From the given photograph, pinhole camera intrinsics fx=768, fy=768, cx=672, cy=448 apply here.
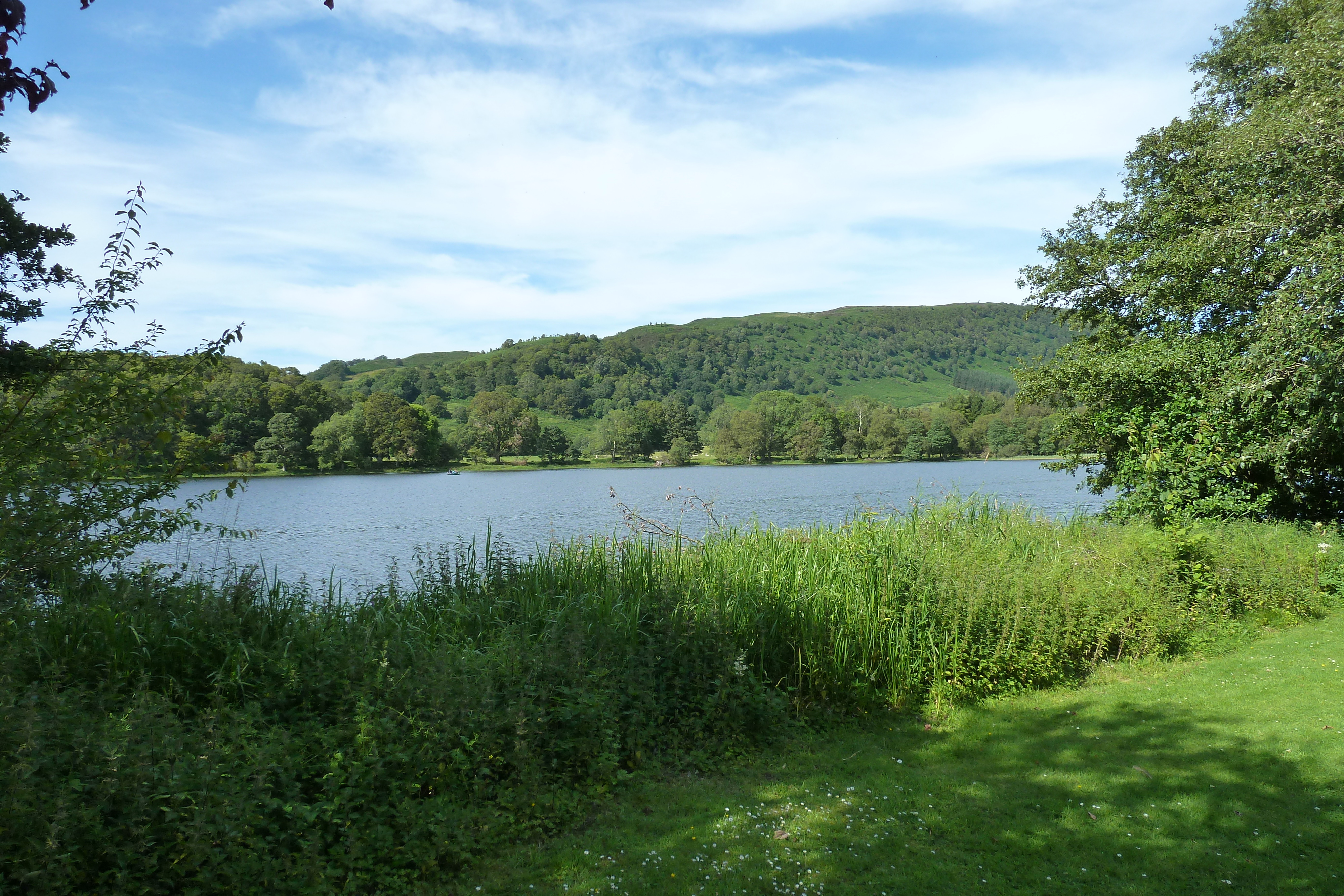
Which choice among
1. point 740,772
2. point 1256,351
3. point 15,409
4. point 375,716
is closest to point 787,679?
point 740,772

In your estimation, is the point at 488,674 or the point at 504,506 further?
the point at 504,506

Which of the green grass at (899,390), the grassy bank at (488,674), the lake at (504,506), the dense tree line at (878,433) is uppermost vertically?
the green grass at (899,390)

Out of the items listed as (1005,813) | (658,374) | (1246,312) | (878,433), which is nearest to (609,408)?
(658,374)

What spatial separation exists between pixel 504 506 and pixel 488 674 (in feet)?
98.8

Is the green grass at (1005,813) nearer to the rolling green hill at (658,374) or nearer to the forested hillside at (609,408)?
the forested hillside at (609,408)

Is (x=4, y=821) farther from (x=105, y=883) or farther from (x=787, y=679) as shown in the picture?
(x=787, y=679)

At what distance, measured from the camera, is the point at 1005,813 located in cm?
472

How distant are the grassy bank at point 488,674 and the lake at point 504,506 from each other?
1.72m

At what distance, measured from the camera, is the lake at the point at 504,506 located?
15672 mm

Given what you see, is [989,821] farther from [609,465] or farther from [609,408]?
[609,408]

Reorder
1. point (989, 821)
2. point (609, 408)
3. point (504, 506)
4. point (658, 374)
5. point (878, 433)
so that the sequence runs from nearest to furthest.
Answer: point (989, 821), point (504, 506), point (878, 433), point (609, 408), point (658, 374)

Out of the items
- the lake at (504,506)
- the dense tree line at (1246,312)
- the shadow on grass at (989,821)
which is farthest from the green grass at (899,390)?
the shadow on grass at (989,821)

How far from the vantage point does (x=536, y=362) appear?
481 ft

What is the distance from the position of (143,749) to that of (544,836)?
82.4 inches
